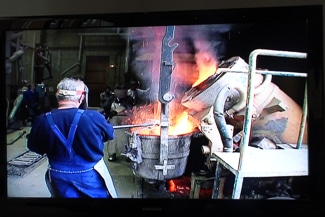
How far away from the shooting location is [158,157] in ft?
5.19

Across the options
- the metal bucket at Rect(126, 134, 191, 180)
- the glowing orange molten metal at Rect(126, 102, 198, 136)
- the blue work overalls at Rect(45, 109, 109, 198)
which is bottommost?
the blue work overalls at Rect(45, 109, 109, 198)

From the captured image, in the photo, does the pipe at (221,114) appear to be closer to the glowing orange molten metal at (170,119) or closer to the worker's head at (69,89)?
the glowing orange molten metal at (170,119)

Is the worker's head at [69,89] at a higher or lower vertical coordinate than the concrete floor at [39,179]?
higher

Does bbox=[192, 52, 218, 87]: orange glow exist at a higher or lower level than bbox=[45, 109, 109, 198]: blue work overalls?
higher

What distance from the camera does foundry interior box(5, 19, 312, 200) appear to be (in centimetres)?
154

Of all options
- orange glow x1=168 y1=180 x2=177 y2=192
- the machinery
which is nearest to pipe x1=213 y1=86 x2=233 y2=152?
the machinery

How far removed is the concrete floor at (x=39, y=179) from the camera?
159 cm

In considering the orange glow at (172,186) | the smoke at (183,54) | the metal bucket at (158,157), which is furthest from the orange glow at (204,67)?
the orange glow at (172,186)

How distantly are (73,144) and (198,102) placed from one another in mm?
495

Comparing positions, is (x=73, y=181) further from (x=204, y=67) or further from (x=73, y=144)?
(x=204, y=67)

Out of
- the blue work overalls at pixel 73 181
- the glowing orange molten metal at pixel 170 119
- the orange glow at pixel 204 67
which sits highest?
the orange glow at pixel 204 67

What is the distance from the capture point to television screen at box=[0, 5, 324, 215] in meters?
1.54

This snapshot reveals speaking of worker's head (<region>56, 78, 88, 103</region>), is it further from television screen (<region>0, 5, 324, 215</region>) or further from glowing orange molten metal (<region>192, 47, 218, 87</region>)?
glowing orange molten metal (<region>192, 47, 218, 87</region>)

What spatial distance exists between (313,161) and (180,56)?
0.62 meters
